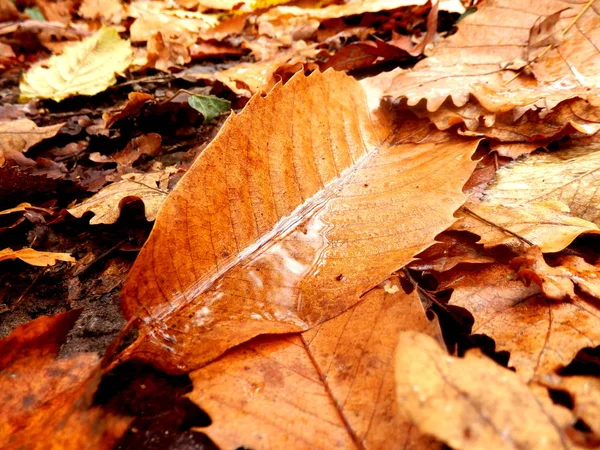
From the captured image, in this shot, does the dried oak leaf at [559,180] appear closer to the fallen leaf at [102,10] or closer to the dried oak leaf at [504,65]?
the dried oak leaf at [504,65]

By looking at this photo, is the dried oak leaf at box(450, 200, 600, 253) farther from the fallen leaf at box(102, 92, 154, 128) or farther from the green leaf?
the fallen leaf at box(102, 92, 154, 128)

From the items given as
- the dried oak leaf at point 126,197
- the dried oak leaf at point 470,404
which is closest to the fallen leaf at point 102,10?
the dried oak leaf at point 126,197


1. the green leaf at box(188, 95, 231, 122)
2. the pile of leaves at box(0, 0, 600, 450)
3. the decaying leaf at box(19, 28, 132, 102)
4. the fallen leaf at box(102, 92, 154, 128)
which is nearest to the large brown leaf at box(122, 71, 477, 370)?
the pile of leaves at box(0, 0, 600, 450)

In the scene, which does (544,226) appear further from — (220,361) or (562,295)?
(220,361)

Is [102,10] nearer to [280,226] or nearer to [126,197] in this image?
[126,197]

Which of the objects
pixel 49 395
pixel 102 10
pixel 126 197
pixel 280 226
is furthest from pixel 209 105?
pixel 102 10

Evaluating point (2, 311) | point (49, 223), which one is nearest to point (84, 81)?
point (49, 223)
